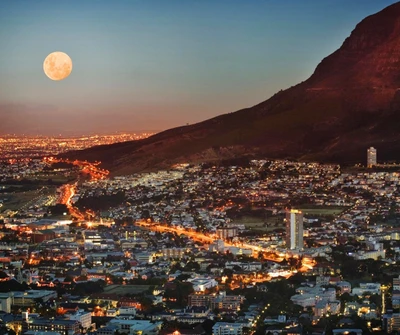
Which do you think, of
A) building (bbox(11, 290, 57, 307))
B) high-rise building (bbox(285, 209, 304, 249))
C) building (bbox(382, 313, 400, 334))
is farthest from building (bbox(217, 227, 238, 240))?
building (bbox(382, 313, 400, 334))

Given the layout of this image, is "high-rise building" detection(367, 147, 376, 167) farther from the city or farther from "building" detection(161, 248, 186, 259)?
"building" detection(161, 248, 186, 259)

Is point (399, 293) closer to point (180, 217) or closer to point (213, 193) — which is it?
point (180, 217)

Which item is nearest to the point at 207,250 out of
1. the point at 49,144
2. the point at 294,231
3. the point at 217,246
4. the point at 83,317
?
the point at 217,246

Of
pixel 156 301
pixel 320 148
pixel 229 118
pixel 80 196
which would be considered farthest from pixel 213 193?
pixel 156 301

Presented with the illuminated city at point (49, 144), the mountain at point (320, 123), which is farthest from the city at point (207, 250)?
the illuminated city at point (49, 144)

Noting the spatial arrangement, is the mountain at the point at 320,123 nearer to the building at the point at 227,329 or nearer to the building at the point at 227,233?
the building at the point at 227,233

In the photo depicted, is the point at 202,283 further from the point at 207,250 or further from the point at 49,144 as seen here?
the point at 49,144
